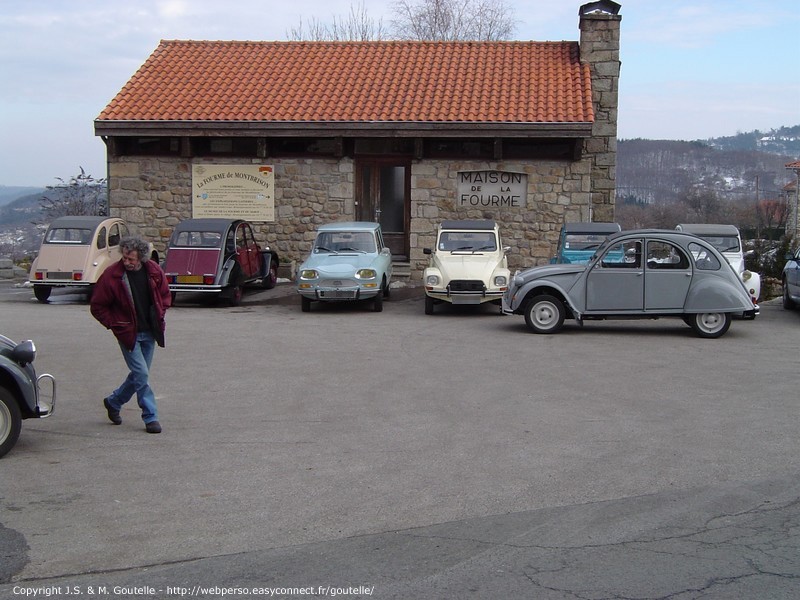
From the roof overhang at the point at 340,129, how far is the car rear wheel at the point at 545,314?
25.0 feet

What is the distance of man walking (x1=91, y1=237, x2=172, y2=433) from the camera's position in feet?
25.1

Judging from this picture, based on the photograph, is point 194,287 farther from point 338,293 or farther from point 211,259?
point 338,293

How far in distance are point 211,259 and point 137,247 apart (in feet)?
34.7

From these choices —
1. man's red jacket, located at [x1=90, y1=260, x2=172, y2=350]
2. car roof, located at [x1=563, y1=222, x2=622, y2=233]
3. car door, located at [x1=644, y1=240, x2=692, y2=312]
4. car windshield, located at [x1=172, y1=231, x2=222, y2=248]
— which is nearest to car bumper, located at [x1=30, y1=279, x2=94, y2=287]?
car windshield, located at [x1=172, y1=231, x2=222, y2=248]

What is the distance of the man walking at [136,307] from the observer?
7.66m

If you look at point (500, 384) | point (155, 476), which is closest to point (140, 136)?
point (500, 384)

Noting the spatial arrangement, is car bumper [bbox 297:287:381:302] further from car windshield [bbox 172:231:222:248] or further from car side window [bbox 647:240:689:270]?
car side window [bbox 647:240:689:270]

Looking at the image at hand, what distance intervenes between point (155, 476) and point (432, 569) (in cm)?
263

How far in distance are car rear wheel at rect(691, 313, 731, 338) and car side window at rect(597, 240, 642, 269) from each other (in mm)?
1210

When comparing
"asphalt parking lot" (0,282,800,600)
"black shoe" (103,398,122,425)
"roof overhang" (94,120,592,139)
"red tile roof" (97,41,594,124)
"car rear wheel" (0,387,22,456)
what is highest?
"red tile roof" (97,41,594,124)

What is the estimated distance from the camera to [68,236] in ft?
62.2

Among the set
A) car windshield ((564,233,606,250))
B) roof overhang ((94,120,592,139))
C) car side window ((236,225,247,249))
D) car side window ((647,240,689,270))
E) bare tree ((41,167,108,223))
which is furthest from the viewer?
bare tree ((41,167,108,223))

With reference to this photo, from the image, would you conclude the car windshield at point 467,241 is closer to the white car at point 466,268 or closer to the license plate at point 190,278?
the white car at point 466,268

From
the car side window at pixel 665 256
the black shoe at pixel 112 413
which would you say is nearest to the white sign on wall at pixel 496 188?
the car side window at pixel 665 256
